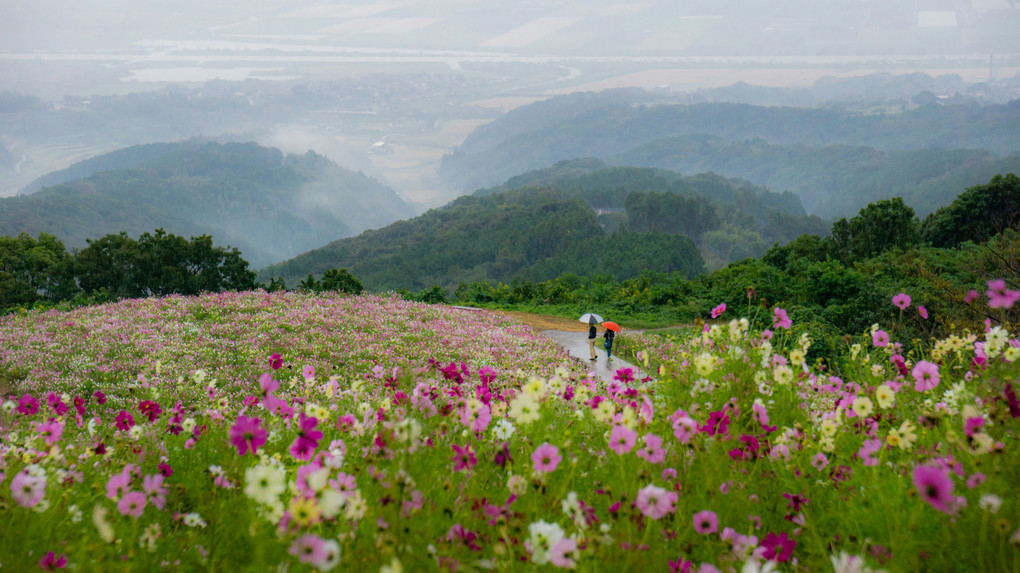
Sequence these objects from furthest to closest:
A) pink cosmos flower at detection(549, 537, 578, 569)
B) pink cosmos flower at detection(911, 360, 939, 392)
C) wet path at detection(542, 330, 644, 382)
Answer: wet path at detection(542, 330, 644, 382), pink cosmos flower at detection(911, 360, 939, 392), pink cosmos flower at detection(549, 537, 578, 569)

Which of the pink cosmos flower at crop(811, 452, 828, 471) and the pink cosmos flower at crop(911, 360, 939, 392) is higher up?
the pink cosmos flower at crop(911, 360, 939, 392)

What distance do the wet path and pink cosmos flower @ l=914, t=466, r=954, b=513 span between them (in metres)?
9.54

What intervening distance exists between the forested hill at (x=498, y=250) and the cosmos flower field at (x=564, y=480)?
233ft

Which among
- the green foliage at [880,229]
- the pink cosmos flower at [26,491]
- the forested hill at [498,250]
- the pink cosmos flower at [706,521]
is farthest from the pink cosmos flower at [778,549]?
the forested hill at [498,250]

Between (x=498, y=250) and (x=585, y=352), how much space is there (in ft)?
277

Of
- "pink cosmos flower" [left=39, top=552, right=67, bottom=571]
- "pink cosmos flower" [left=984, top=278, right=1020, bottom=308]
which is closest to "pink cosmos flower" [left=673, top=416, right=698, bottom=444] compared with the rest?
"pink cosmos flower" [left=984, top=278, right=1020, bottom=308]

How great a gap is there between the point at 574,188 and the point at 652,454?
15847 centimetres

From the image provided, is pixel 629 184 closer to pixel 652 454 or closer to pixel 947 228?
pixel 947 228

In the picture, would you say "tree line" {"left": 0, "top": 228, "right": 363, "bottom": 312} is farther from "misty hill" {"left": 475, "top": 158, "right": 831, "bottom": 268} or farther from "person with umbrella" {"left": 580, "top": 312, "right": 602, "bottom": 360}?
"misty hill" {"left": 475, "top": 158, "right": 831, "bottom": 268}

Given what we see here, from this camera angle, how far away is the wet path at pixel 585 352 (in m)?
12.7

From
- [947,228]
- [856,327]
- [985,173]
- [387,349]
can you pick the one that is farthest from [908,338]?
[985,173]

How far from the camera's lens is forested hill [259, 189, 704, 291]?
260 feet

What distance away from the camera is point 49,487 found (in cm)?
266

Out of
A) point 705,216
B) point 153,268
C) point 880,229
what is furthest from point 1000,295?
point 705,216
